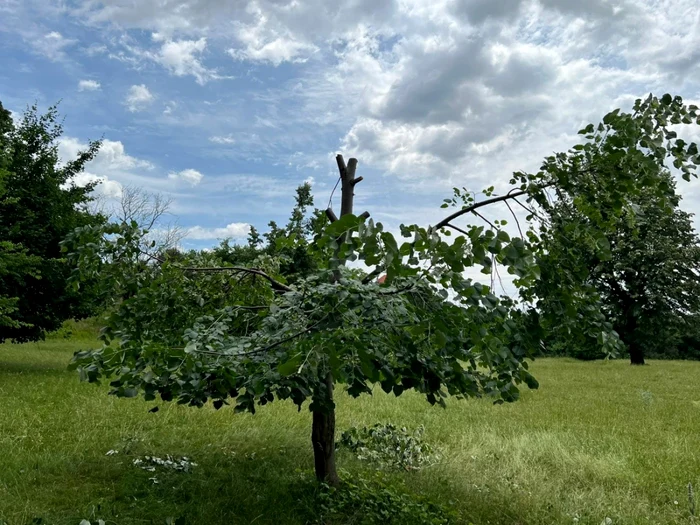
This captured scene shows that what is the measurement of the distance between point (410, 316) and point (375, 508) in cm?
194

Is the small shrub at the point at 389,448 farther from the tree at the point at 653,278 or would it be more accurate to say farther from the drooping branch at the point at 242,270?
the tree at the point at 653,278

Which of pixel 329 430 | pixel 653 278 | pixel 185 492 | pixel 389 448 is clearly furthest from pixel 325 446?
pixel 653 278

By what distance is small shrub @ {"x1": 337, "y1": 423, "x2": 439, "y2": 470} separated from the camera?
19.0ft

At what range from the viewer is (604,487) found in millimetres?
5262

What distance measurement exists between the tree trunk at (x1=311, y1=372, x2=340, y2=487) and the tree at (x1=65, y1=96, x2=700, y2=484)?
22 millimetres

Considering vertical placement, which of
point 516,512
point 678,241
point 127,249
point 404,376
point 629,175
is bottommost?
point 516,512

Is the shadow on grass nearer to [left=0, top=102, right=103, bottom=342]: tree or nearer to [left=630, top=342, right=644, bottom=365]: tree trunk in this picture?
[left=0, top=102, right=103, bottom=342]: tree

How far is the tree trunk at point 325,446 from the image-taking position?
14.4 ft

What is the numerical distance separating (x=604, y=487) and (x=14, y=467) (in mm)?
5532

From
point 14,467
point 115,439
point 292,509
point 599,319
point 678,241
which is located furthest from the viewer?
point 678,241

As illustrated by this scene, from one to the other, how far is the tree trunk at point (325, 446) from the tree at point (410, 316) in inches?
0.9

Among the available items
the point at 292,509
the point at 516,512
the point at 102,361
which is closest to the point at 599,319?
the point at 516,512

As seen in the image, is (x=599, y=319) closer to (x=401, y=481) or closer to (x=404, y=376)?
(x=404, y=376)

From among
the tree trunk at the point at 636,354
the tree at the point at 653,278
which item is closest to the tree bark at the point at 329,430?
the tree at the point at 653,278
